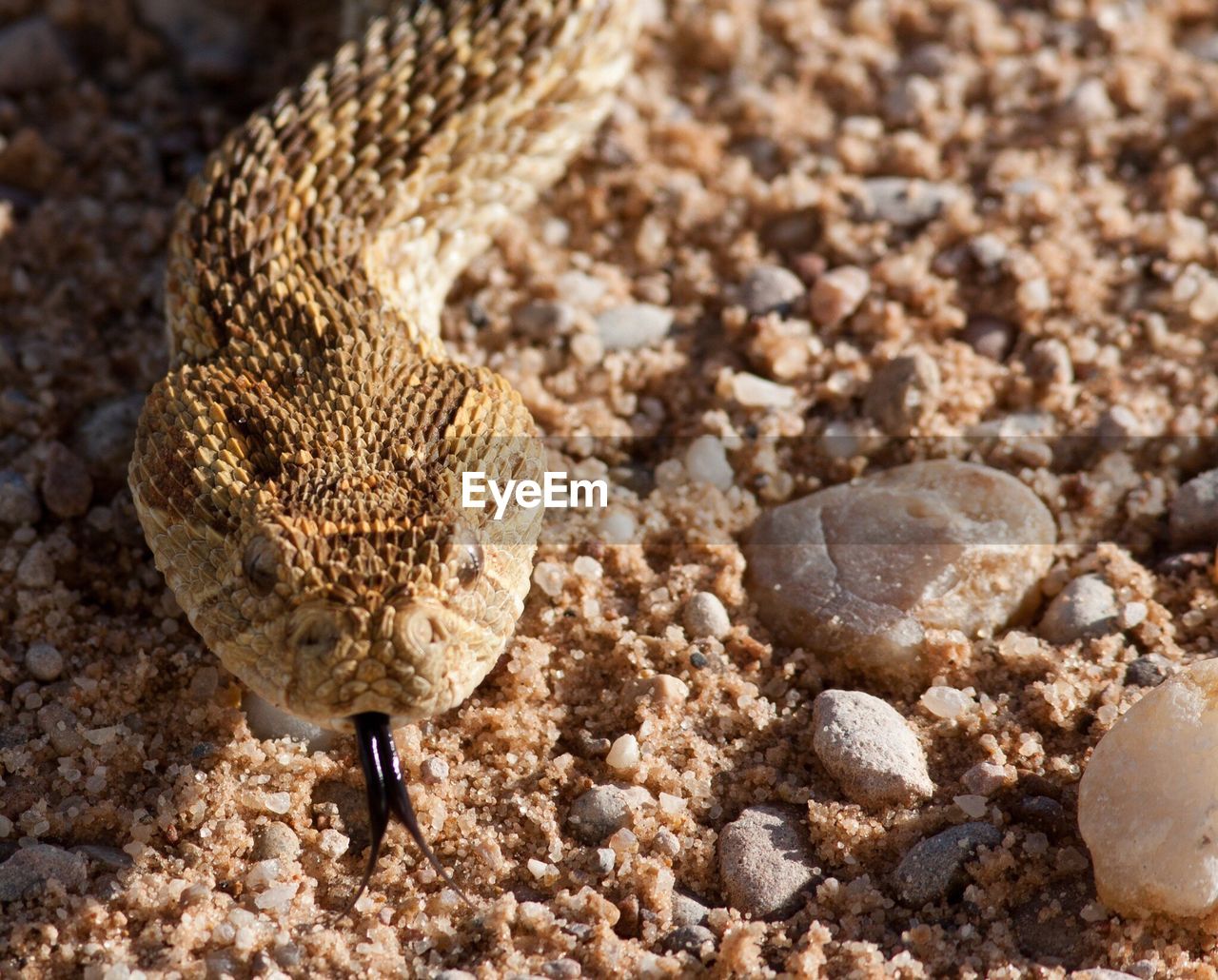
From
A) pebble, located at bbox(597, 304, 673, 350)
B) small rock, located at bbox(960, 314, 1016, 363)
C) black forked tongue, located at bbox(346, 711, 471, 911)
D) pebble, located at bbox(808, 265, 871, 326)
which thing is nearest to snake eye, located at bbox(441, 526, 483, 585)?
black forked tongue, located at bbox(346, 711, 471, 911)

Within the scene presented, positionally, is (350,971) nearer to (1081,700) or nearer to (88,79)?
(1081,700)

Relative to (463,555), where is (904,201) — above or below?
below

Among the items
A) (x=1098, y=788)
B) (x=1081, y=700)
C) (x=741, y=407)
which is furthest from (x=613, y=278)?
(x=1098, y=788)

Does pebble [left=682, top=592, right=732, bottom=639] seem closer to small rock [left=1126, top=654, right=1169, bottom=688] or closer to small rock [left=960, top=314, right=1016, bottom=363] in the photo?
small rock [left=1126, top=654, right=1169, bottom=688]

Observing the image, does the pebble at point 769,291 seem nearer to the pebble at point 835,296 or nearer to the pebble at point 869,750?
the pebble at point 835,296

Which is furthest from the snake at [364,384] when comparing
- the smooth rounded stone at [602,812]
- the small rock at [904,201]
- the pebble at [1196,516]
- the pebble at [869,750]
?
the pebble at [1196,516]

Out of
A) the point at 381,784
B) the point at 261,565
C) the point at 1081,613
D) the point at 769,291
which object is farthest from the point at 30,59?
the point at 1081,613

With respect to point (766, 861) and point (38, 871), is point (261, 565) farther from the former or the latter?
point (766, 861)
